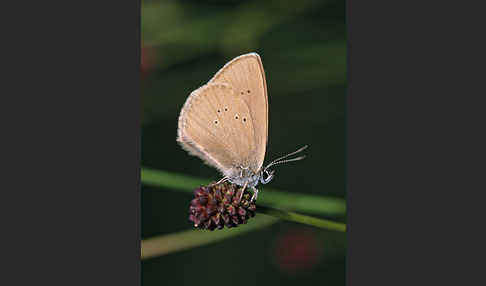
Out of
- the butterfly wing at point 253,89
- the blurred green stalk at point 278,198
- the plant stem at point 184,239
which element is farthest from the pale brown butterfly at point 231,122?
the plant stem at point 184,239

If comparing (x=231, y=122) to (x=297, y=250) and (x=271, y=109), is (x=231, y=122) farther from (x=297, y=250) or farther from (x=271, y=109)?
Answer: (x=297, y=250)

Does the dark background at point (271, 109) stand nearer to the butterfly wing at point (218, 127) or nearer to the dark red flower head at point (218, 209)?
the butterfly wing at point (218, 127)

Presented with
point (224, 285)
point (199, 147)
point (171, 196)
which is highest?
point (199, 147)

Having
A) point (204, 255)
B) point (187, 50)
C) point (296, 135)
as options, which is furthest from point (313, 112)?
point (204, 255)

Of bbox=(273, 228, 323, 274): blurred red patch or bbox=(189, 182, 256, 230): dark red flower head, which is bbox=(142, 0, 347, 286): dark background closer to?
bbox=(273, 228, 323, 274): blurred red patch

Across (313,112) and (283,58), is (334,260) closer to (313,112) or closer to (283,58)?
(313,112)

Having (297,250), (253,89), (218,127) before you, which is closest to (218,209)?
(218,127)
